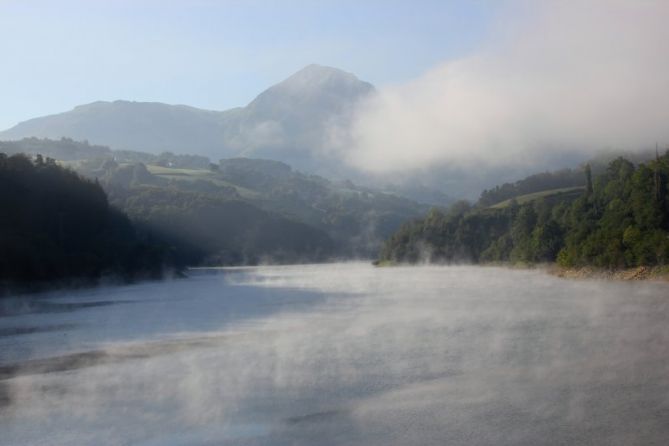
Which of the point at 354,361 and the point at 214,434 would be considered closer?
the point at 214,434

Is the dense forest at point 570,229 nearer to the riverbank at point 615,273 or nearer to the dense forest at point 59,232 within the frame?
the riverbank at point 615,273

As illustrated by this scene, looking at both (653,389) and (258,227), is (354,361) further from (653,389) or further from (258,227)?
(258,227)

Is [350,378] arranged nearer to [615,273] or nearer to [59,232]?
[615,273]

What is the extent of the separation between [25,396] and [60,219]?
245 ft

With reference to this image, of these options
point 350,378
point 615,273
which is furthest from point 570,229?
point 350,378

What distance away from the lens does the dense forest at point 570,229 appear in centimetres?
7150

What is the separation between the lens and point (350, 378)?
22.9 meters

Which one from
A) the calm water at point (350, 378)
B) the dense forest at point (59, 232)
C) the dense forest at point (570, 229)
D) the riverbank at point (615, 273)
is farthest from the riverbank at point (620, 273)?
the dense forest at point (59, 232)

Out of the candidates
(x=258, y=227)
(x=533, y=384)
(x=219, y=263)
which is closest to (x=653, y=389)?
(x=533, y=384)

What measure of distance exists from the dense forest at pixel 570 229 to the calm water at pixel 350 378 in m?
28.0

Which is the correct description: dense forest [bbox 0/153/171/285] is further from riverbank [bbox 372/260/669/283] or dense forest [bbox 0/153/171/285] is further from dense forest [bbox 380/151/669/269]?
dense forest [bbox 380/151/669/269]

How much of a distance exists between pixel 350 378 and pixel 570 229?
3163 inches

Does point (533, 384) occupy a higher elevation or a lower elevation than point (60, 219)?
lower

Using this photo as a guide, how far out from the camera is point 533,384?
69.6 feet
